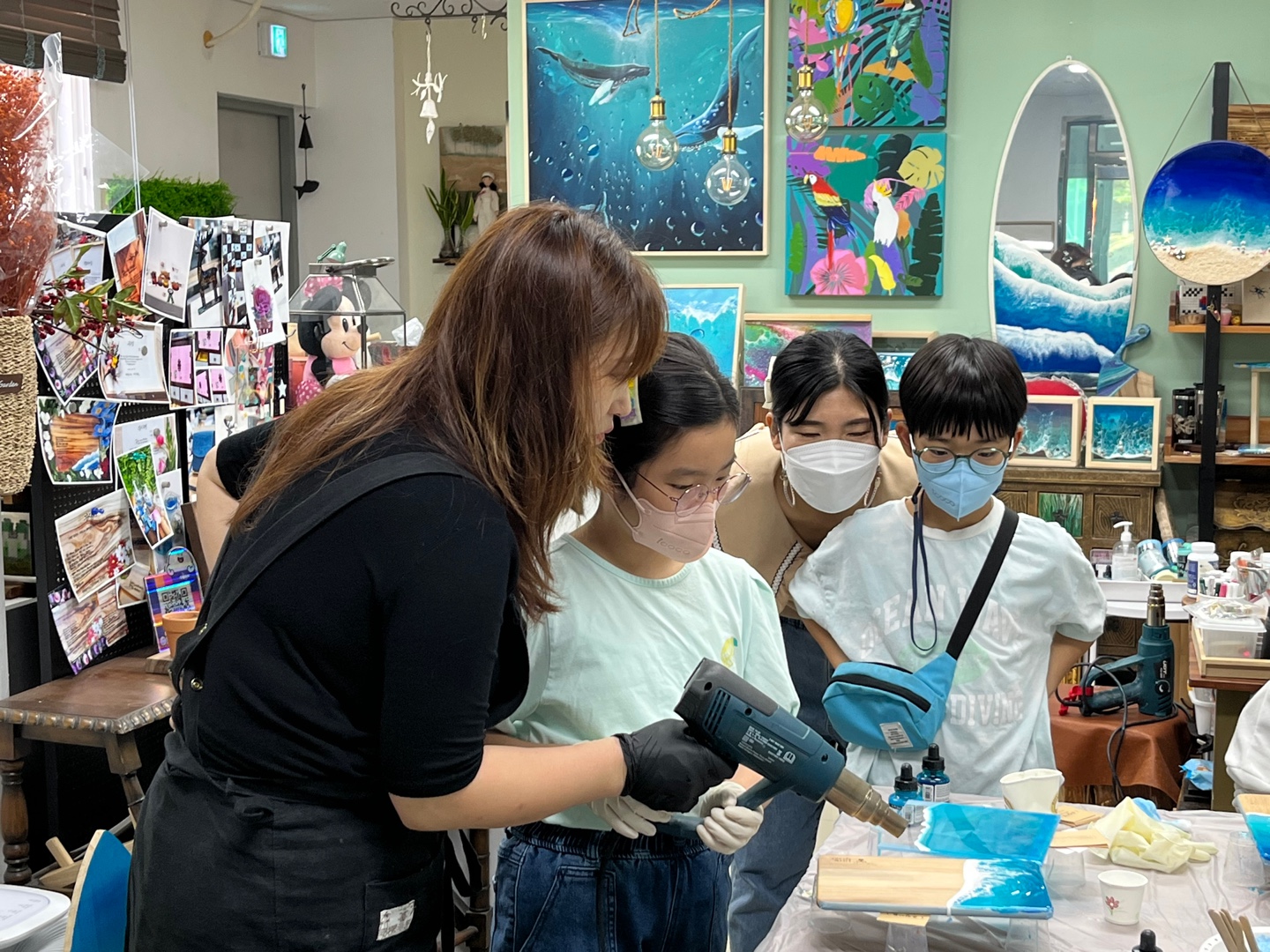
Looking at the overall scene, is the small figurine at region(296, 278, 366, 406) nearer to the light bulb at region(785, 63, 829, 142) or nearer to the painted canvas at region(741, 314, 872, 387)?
the light bulb at region(785, 63, 829, 142)

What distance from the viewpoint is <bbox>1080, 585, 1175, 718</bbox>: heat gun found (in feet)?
9.96

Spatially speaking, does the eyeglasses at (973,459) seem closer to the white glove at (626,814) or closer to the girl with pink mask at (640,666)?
the girl with pink mask at (640,666)

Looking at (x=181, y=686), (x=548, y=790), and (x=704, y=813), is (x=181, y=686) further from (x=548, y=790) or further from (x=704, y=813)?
(x=704, y=813)

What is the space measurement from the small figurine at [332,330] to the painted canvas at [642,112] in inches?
75.0

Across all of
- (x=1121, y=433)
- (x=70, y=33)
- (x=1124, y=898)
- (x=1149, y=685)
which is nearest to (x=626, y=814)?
(x=1124, y=898)

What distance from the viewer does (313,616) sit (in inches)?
42.1

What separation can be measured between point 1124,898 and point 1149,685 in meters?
1.73

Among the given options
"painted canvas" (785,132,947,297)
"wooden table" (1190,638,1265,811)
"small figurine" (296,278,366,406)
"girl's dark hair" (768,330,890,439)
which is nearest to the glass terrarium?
"small figurine" (296,278,366,406)

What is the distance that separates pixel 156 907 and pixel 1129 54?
4.77 metres

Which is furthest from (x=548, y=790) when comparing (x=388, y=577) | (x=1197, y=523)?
(x=1197, y=523)

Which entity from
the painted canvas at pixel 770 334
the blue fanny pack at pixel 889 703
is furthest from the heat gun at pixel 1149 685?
the painted canvas at pixel 770 334

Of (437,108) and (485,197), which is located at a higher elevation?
(437,108)

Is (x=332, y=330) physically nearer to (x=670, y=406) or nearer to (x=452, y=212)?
(x=670, y=406)

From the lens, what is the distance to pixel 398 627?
3.41 ft
